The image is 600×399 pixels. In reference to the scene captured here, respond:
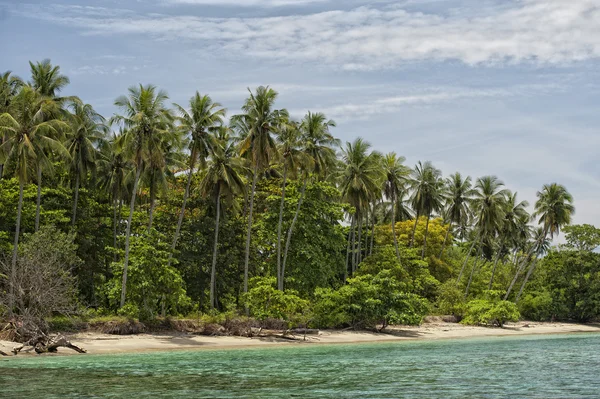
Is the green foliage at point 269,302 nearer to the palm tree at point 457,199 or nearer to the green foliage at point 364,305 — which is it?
the green foliage at point 364,305

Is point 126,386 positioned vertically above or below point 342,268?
below

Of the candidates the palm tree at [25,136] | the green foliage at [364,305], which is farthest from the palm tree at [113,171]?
the green foliage at [364,305]

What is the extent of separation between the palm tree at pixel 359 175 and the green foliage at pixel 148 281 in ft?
63.0

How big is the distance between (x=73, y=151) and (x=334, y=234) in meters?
19.0

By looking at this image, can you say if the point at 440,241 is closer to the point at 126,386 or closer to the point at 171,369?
the point at 171,369

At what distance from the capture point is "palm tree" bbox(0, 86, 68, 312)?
32.7 m

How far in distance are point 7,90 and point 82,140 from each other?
5.45 meters

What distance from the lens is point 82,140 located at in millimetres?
42000

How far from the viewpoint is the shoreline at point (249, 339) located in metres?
29.8

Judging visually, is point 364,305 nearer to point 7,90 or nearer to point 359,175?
point 359,175

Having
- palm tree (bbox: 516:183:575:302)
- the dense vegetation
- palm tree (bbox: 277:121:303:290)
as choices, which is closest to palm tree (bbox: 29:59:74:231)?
the dense vegetation

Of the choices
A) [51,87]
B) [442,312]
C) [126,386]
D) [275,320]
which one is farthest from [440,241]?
[126,386]

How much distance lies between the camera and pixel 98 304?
42562mm

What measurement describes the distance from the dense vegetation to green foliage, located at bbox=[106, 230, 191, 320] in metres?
0.08
